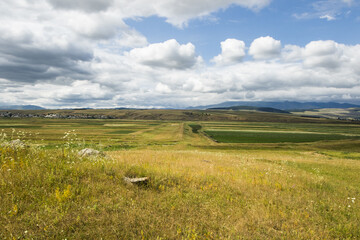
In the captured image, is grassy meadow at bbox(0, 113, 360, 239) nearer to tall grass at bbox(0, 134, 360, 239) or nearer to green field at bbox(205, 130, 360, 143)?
tall grass at bbox(0, 134, 360, 239)

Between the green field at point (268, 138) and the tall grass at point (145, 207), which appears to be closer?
the tall grass at point (145, 207)

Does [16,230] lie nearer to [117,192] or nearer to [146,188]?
[117,192]

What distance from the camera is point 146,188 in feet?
25.4

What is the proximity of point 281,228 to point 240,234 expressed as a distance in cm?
150

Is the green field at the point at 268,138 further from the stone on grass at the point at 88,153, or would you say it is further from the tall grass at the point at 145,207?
the tall grass at the point at 145,207

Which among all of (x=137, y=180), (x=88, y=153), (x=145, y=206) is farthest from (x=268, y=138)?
(x=145, y=206)

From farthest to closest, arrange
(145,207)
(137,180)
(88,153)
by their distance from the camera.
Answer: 1. (88,153)
2. (137,180)
3. (145,207)

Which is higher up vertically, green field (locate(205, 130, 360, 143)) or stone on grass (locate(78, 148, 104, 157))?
stone on grass (locate(78, 148, 104, 157))

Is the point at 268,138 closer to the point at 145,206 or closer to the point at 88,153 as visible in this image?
the point at 88,153

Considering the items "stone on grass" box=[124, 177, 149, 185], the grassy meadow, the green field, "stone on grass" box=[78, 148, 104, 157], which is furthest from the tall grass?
the green field

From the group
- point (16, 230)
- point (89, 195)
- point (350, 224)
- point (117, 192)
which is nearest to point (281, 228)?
point (350, 224)

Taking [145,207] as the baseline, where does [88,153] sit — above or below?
above

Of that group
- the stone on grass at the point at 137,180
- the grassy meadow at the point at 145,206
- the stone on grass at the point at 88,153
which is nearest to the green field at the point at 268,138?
the stone on grass at the point at 88,153

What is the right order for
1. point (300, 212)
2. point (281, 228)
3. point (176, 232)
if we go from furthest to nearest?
point (300, 212), point (281, 228), point (176, 232)
